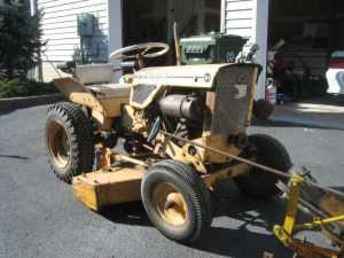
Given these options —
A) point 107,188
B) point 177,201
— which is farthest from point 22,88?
point 177,201

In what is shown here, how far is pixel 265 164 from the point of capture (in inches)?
186

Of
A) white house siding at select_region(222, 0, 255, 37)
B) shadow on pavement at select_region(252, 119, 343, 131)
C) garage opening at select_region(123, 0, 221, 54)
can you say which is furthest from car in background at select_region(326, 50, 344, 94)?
garage opening at select_region(123, 0, 221, 54)

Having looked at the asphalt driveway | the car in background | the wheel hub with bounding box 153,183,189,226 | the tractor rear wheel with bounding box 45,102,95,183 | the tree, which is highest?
the tree

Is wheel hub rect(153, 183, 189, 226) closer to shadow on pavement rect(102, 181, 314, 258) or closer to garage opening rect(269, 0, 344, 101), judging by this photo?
shadow on pavement rect(102, 181, 314, 258)

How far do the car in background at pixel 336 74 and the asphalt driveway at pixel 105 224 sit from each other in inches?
169

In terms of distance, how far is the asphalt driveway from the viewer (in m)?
3.95

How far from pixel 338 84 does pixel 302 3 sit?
221 inches

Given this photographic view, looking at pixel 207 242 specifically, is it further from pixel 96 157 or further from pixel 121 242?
pixel 96 157

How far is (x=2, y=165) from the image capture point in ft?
20.9

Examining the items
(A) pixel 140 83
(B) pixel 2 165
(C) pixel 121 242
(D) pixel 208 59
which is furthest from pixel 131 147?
(D) pixel 208 59

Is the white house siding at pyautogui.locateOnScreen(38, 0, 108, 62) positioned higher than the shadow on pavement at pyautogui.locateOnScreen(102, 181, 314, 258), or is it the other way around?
the white house siding at pyautogui.locateOnScreen(38, 0, 108, 62)

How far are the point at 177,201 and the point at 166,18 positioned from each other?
1131 centimetres

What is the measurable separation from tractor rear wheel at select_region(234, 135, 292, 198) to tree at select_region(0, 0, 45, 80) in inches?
356

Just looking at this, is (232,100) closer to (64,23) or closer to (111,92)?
(111,92)
